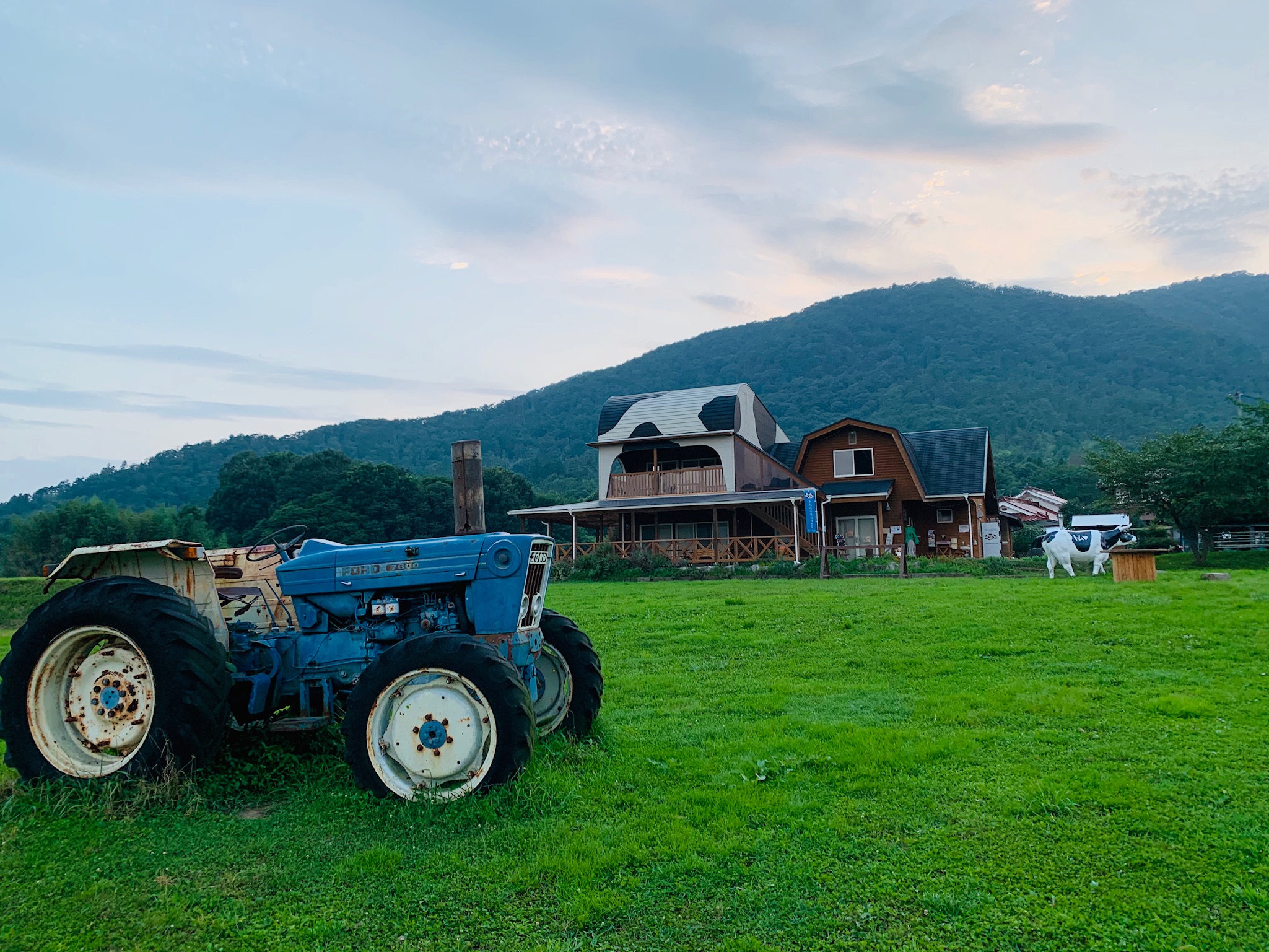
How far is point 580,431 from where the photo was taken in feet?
314

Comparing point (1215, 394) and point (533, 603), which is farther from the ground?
point (1215, 394)

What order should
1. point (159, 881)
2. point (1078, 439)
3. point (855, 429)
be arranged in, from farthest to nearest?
1. point (1078, 439)
2. point (855, 429)
3. point (159, 881)

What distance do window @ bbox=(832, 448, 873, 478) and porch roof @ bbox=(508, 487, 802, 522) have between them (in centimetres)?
391

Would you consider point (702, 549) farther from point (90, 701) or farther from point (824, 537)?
point (90, 701)

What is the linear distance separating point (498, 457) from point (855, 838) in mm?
89131

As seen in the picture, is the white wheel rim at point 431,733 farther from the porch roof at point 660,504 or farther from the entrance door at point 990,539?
the entrance door at point 990,539

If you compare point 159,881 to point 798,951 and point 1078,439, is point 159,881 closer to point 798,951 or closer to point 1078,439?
point 798,951

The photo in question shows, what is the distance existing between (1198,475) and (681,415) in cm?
1803

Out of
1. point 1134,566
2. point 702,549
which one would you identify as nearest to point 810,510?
point 702,549

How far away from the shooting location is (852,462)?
33469 millimetres

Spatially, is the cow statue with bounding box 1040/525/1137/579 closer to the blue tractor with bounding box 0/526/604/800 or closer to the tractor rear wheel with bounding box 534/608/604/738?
the tractor rear wheel with bounding box 534/608/604/738

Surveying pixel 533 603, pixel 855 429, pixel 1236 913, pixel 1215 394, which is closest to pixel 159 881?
pixel 533 603

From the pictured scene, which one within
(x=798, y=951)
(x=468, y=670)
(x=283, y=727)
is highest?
(x=468, y=670)

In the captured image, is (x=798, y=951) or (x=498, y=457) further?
(x=498, y=457)
